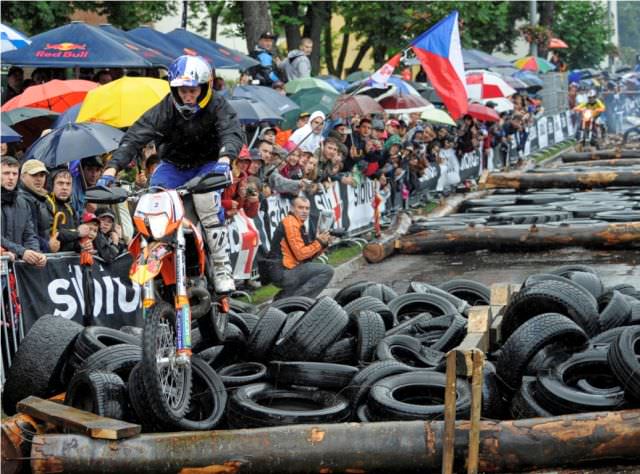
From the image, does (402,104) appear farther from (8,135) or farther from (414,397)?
(414,397)

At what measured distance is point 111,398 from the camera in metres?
8.85

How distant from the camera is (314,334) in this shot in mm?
9836

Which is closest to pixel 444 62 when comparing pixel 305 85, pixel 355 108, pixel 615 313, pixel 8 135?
pixel 355 108

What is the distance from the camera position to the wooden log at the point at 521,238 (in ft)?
62.2

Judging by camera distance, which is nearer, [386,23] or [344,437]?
[344,437]

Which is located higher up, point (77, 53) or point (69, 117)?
point (77, 53)

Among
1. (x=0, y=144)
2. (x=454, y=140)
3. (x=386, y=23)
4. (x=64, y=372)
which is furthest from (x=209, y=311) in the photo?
(x=386, y=23)

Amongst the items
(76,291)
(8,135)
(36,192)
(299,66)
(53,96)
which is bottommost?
(76,291)

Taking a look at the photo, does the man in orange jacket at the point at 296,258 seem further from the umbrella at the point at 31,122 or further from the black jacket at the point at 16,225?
the black jacket at the point at 16,225

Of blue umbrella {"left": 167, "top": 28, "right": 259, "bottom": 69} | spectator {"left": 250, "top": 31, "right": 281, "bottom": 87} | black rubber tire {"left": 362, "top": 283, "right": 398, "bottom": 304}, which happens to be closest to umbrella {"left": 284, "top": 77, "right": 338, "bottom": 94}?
spectator {"left": 250, "top": 31, "right": 281, "bottom": 87}

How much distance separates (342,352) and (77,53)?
342 inches

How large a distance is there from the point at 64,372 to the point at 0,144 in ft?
12.1

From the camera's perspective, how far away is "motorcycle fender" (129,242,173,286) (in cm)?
848

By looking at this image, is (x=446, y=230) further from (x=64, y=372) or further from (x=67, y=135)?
(x=64, y=372)
